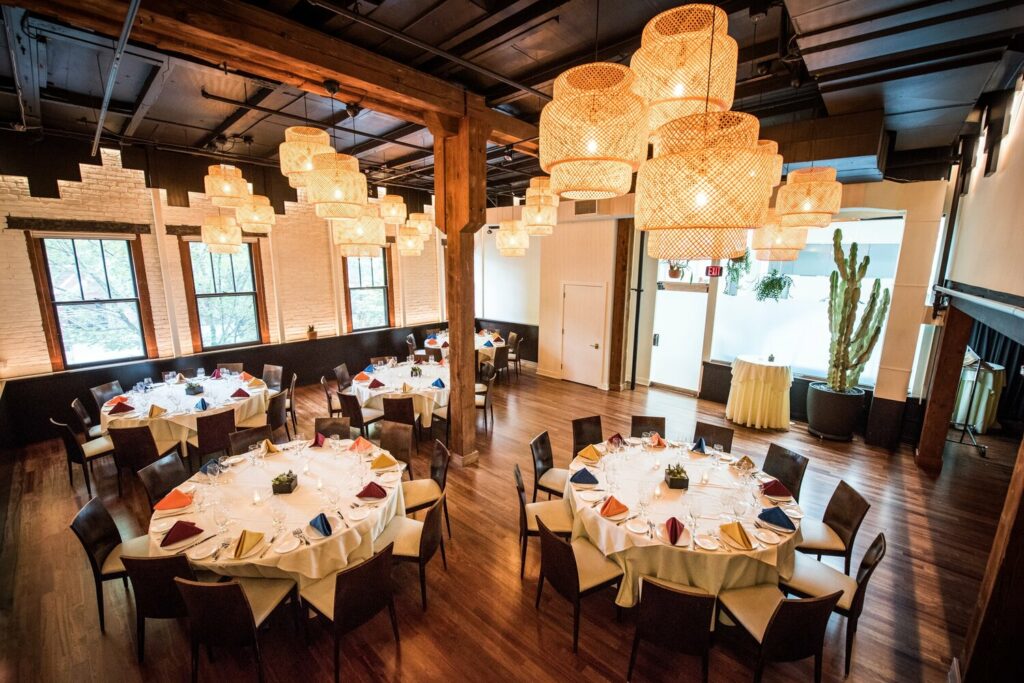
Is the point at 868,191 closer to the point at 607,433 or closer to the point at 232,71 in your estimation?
the point at 607,433

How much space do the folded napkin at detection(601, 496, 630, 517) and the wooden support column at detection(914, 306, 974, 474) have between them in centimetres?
519

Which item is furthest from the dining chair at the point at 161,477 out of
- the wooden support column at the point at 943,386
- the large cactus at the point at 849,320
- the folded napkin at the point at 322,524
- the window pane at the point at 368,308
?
the wooden support column at the point at 943,386

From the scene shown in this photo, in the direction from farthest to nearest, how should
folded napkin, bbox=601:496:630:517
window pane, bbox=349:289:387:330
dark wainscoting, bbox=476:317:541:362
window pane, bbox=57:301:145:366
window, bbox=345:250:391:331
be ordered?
1. dark wainscoting, bbox=476:317:541:362
2. window pane, bbox=349:289:387:330
3. window, bbox=345:250:391:331
4. window pane, bbox=57:301:145:366
5. folded napkin, bbox=601:496:630:517

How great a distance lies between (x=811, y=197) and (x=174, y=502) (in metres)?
5.78

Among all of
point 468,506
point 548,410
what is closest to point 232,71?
point 468,506

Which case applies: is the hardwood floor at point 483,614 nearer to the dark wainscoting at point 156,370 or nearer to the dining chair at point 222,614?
the dining chair at point 222,614

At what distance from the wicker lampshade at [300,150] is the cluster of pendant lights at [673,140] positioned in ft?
8.25

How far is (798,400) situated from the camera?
7.16m

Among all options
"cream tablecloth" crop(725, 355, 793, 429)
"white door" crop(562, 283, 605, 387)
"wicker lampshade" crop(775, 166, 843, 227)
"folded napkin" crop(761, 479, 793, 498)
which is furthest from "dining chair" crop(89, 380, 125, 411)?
"cream tablecloth" crop(725, 355, 793, 429)

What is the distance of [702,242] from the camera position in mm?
2312

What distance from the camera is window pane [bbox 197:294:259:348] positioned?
307 inches

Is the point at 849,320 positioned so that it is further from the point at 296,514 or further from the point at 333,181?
the point at 296,514

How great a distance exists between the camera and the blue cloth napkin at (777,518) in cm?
288

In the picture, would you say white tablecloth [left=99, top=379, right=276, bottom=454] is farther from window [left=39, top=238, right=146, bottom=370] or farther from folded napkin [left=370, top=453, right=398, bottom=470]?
folded napkin [left=370, top=453, right=398, bottom=470]
